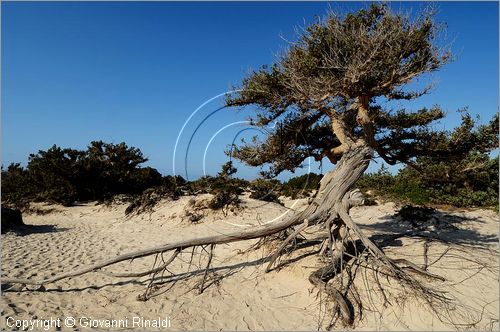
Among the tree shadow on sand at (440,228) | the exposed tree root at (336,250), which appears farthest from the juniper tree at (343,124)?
the tree shadow on sand at (440,228)

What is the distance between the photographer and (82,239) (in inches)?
497

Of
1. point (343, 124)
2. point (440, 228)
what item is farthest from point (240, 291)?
point (440, 228)

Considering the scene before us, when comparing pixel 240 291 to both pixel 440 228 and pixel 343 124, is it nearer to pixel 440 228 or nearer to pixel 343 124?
pixel 343 124

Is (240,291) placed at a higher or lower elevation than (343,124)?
lower

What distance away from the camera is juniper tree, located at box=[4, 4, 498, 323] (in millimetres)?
6699

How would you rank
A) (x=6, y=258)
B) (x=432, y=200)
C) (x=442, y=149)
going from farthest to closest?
(x=432, y=200), (x=6, y=258), (x=442, y=149)

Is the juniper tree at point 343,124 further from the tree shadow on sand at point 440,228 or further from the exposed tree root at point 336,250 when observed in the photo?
the tree shadow on sand at point 440,228

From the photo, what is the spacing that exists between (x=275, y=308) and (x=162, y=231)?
29.9ft

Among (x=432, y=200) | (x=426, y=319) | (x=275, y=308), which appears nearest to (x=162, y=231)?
(x=275, y=308)

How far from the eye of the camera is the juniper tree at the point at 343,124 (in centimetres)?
670

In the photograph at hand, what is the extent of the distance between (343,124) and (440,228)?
8125 mm

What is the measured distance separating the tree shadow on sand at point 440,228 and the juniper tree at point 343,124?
121 inches

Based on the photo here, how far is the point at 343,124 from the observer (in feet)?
25.8

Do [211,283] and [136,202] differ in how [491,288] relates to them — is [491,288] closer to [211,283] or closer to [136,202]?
[211,283]
